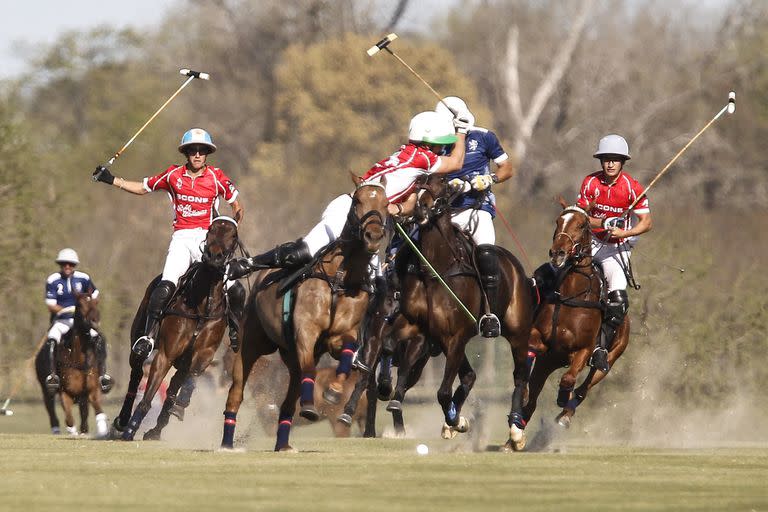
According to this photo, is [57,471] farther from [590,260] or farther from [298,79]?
[298,79]

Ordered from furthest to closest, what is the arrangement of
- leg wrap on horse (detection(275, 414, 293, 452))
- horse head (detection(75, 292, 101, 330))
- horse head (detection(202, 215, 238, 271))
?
horse head (detection(75, 292, 101, 330)) < horse head (detection(202, 215, 238, 271)) < leg wrap on horse (detection(275, 414, 293, 452))

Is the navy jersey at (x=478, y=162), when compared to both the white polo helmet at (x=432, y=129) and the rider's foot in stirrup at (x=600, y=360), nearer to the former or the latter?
the white polo helmet at (x=432, y=129)

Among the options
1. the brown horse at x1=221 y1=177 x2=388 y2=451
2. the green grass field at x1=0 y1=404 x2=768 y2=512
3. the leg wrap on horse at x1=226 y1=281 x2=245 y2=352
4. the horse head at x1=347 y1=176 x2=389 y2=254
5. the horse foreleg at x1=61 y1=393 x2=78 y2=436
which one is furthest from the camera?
the horse foreleg at x1=61 y1=393 x2=78 y2=436

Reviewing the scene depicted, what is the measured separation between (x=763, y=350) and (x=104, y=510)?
53.5 ft

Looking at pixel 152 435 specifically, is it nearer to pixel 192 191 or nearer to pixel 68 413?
pixel 192 191

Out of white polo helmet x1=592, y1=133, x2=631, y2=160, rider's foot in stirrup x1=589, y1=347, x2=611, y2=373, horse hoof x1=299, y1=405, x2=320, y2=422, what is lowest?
horse hoof x1=299, y1=405, x2=320, y2=422

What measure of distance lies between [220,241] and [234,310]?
1.32 m

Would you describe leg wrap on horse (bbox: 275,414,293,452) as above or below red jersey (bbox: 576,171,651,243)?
below

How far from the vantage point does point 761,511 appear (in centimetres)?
1055

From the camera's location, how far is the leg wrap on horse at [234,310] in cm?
1791

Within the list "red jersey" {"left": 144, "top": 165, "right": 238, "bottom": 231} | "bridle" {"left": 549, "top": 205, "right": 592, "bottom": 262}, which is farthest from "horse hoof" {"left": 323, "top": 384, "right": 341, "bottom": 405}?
"red jersey" {"left": 144, "top": 165, "right": 238, "bottom": 231}

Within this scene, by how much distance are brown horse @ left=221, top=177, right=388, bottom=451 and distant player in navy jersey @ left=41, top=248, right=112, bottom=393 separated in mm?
6796

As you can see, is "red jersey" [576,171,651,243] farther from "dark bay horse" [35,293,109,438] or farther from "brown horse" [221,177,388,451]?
"dark bay horse" [35,293,109,438]

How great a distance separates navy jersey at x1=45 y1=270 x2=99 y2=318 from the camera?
2286 centimetres
